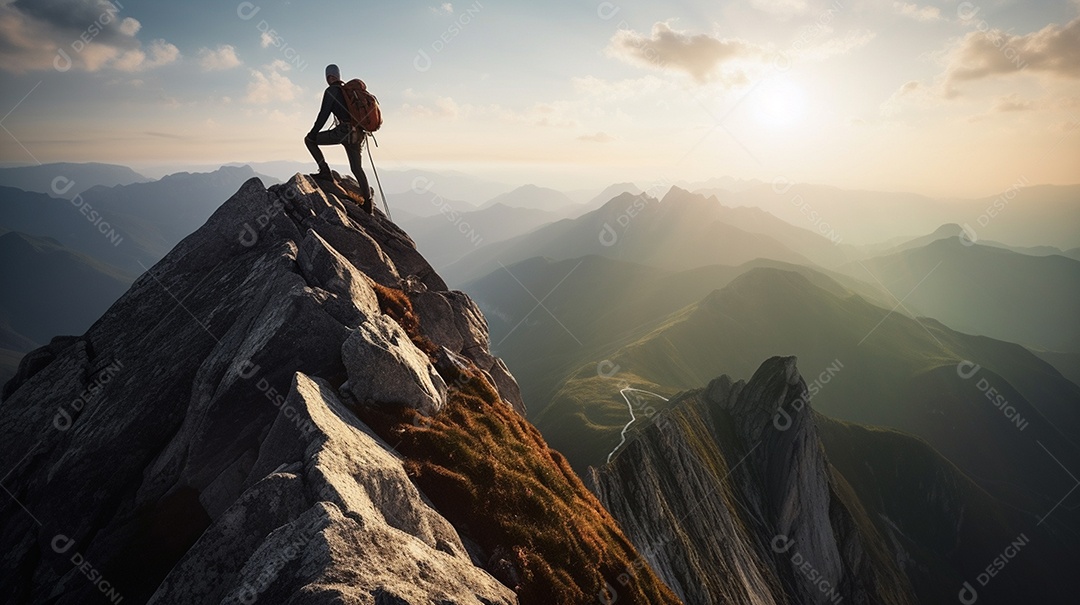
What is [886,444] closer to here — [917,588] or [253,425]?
[917,588]

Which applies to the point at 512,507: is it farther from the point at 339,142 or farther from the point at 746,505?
the point at 746,505

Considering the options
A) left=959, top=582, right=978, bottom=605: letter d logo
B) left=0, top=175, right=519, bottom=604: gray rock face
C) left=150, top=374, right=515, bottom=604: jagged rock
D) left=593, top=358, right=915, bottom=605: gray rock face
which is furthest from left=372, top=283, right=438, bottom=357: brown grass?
left=959, top=582, right=978, bottom=605: letter d logo

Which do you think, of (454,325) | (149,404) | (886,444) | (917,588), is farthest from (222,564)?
(886,444)

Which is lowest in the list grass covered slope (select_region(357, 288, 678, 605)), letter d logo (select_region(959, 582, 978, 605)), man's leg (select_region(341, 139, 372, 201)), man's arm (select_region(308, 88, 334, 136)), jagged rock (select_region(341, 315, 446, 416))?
letter d logo (select_region(959, 582, 978, 605))

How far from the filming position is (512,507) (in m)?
16.7

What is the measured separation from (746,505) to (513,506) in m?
70.9

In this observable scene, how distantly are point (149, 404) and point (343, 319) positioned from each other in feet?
27.3

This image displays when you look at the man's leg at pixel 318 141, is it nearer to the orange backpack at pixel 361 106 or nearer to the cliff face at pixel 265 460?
the orange backpack at pixel 361 106

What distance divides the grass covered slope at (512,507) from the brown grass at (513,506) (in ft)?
0.10

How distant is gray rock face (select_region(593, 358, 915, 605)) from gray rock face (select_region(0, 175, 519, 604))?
40.1 m

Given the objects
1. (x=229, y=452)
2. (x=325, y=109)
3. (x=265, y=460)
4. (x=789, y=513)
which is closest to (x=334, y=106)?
(x=325, y=109)

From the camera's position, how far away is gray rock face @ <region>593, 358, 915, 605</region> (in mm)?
51562

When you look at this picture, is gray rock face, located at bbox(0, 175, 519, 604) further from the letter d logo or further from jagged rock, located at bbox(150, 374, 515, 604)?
the letter d logo

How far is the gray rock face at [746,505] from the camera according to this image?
51.6 metres
